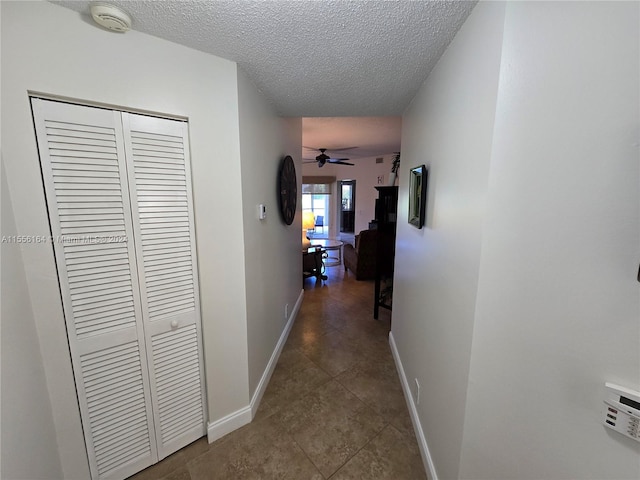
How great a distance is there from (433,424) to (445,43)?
6.40 feet

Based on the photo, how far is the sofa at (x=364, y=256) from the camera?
4.15 m

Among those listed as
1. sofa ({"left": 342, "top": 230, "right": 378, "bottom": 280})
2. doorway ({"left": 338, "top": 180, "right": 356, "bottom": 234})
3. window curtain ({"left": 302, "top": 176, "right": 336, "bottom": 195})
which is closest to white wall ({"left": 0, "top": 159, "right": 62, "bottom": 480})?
sofa ({"left": 342, "top": 230, "right": 378, "bottom": 280})

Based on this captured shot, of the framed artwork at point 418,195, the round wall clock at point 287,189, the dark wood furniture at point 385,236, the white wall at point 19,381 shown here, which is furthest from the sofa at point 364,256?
the white wall at point 19,381

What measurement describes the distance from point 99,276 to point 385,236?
9.00 feet

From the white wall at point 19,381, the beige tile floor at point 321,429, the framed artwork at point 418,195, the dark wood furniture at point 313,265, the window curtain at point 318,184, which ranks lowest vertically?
the beige tile floor at point 321,429

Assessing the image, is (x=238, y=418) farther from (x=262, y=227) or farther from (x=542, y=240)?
(x=542, y=240)

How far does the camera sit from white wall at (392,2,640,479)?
618mm

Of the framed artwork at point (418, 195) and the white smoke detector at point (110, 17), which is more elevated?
the white smoke detector at point (110, 17)

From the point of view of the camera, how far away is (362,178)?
6.86 meters

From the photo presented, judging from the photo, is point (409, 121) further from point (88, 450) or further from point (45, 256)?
point (88, 450)

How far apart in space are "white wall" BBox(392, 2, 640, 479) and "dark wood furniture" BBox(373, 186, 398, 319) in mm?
1861

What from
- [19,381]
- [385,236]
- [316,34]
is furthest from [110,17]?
[385,236]

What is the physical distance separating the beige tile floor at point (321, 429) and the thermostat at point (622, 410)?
3.86 feet

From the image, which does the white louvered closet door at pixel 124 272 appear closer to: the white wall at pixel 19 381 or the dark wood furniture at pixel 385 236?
the white wall at pixel 19 381
